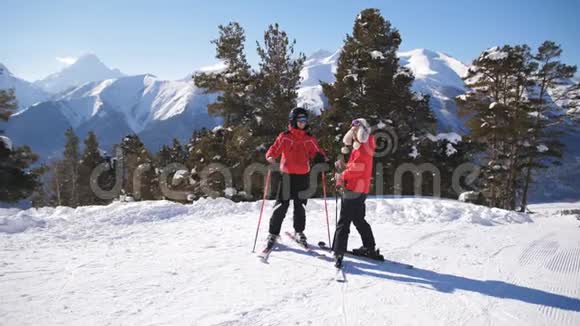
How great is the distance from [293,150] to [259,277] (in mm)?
2041

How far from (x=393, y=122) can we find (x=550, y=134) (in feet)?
40.2

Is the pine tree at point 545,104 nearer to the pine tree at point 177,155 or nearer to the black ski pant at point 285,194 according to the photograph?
the black ski pant at point 285,194

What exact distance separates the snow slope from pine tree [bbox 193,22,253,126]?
43.0 feet

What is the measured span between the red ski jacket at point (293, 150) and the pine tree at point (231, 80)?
1458 centimetres

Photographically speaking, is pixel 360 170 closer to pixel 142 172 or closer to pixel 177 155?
pixel 142 172

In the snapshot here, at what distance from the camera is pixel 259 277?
4145 millimetres

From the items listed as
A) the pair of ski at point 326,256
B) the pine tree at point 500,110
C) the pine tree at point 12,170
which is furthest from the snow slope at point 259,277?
the pine tree at point 12,170

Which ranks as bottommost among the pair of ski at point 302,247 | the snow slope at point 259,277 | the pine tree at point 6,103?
the snow slope at point 259,277

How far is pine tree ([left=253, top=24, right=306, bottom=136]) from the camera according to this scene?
18.8m

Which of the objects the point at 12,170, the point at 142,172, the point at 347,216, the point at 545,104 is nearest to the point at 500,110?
the point at 545,104

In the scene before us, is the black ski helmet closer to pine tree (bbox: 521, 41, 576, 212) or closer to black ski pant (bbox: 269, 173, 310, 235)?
black ski pant (bbox: 269, 173, 310, 235)

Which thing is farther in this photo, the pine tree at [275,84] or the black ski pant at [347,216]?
the pine tree at [275,84]

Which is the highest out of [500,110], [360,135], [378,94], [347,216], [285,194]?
[378,94]

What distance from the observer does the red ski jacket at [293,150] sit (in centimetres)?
522
